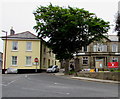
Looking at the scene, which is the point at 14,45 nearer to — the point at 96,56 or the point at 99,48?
the point at 96,56

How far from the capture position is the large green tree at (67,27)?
26.0 meters

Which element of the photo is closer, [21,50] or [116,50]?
[21,50]

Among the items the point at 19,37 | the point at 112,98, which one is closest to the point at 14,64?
the point at 19,37

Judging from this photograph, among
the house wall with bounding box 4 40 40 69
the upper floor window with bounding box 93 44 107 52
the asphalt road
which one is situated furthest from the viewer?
the upper floor window with bounding box 93 44 107 52

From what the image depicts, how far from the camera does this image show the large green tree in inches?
1024

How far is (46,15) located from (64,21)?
2.93 m

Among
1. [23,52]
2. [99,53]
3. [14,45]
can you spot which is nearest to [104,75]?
[23,52]

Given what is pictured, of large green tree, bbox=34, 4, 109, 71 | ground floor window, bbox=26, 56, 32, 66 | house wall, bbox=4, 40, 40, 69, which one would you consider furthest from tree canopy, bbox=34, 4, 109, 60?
ground floor window, bbox=26, 56, 32, 66

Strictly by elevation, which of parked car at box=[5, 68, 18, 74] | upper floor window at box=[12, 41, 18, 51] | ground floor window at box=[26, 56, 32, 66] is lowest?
parked car at box=[5, 68, 18, 74]

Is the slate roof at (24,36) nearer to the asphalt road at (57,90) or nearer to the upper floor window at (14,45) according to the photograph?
the upper floor window at (14,45)

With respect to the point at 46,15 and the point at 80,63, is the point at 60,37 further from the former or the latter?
the point at 80,63

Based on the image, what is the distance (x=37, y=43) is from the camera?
34000mm

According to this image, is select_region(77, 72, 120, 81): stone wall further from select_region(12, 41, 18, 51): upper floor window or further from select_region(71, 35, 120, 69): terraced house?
select_region(71, 35, 120, 69): terraced house

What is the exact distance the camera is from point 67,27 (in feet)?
83.8
